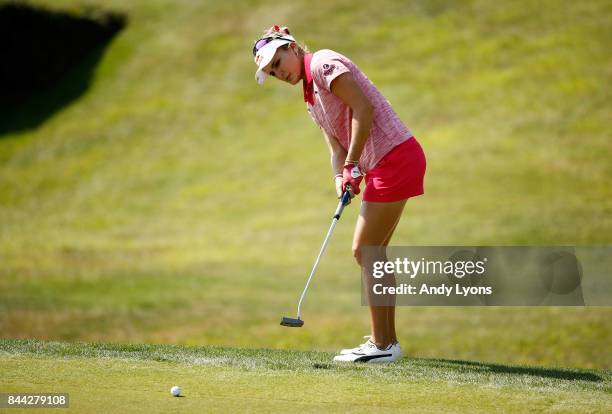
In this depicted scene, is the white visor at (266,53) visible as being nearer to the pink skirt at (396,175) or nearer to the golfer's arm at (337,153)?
the golfer's arm at (337,153)

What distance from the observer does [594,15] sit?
3775 cm

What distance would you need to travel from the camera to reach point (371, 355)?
596 cm

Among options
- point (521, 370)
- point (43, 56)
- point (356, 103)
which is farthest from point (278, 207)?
point (356, 103)

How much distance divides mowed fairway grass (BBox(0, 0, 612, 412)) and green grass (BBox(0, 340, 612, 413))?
0.02m

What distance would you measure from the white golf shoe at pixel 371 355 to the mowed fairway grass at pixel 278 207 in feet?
0.44

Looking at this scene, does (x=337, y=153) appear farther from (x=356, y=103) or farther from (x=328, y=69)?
(x=328, y=69)

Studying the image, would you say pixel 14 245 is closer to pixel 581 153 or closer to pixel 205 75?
pixel 205 75

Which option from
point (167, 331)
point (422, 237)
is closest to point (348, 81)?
point (167, 331)

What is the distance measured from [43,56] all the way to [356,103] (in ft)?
134

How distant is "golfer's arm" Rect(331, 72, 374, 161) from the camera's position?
557 cm

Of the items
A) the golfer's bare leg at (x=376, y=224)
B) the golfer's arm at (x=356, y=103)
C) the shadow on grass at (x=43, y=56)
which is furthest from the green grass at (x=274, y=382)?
the shadow on grass at (x=43, y=56)

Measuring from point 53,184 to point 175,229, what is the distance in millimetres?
9385

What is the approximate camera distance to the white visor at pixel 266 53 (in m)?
5.72

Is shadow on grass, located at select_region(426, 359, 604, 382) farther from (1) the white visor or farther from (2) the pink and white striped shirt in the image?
(1) the white visor
